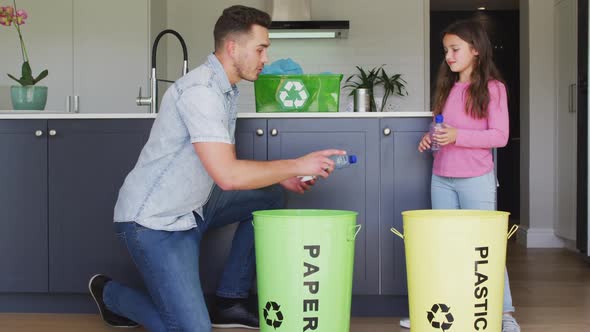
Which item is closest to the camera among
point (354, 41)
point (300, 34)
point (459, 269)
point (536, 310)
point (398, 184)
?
point (459, 269)

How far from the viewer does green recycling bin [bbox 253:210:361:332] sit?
81.6 inches

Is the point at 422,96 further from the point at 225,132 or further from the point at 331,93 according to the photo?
the point at 225,132

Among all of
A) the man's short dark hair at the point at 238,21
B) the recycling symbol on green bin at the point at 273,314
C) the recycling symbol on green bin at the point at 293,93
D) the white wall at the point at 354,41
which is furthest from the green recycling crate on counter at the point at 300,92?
the white wall at the point at 354,41

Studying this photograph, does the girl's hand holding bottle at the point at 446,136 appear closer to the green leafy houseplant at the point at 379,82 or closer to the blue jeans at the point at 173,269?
the blue jeans at the point at 173,269

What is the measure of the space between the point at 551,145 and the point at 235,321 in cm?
337

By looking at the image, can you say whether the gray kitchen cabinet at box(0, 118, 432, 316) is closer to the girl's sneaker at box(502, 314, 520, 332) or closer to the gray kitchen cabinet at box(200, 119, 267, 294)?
the gray kitchen cabinet at box(200, 119, 267, 294)

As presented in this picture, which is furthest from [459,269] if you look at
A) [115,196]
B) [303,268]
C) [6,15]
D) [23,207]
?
[6,15]

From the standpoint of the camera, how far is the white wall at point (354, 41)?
5688 millimetres

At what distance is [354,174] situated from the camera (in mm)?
2820

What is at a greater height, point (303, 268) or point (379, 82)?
point (379, 82)

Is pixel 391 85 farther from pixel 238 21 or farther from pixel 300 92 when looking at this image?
pixel 238 21

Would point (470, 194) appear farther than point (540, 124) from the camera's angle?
No

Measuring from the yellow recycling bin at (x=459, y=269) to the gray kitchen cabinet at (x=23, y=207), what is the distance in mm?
1569

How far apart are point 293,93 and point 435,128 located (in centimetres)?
62
